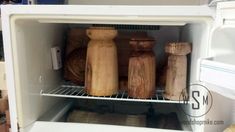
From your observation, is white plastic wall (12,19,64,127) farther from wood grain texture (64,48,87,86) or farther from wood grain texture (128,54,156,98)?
wood grain texture (128,54,156,98)

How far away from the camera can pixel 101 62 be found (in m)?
0.96

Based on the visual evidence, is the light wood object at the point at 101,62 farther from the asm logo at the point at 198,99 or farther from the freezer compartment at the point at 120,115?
the asm logo at the point at 198,99

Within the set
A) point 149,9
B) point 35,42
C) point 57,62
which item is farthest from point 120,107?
point 149,9

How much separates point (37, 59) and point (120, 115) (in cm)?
48

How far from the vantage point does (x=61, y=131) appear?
0.89 metres

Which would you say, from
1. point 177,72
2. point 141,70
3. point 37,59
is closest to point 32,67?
point 37,59

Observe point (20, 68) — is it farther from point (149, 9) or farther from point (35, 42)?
point (149, 9)

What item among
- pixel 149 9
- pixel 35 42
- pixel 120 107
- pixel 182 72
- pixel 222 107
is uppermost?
pixel 149 9

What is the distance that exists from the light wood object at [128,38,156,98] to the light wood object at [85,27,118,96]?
0.29 ft

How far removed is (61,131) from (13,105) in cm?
21

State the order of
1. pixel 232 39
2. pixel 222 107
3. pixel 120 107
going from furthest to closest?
pixel 120 107 < pixel 222 107 < pixel 232 39

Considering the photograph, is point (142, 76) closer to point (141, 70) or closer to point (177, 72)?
point (141, 70)

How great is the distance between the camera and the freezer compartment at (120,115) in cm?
105

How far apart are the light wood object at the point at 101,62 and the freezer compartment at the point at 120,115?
162 millimetres
